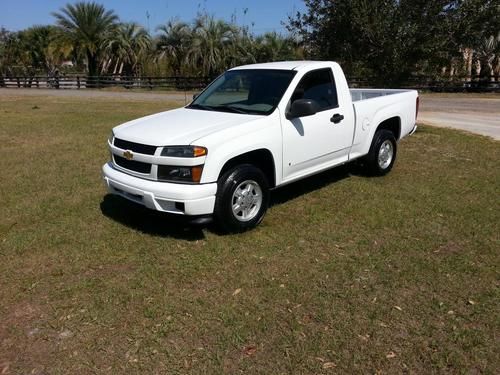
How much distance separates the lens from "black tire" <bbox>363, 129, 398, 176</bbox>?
7004 millimetres

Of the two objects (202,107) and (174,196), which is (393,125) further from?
(174,196)

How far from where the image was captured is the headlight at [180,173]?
4.54 m

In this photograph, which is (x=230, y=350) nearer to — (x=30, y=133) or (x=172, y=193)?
(x=172, y=193)

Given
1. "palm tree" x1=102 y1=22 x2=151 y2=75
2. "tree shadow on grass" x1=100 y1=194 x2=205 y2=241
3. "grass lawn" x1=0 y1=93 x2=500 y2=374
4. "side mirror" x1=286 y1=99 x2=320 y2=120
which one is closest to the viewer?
"grass lawn" x1=0 y1=93 x2=500 y2=374

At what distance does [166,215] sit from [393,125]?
4358 mm

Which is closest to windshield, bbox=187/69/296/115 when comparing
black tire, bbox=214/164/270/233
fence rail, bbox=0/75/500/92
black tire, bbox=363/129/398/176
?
black tire, bbox=214/164/270/233

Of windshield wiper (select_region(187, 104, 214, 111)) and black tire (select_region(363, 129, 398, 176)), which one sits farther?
black tire (select_region(363, 129, 398, 176))

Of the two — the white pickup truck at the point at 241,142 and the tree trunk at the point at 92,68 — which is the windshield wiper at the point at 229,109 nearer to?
the white pickup truck at the point at 241,142

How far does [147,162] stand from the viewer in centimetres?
472

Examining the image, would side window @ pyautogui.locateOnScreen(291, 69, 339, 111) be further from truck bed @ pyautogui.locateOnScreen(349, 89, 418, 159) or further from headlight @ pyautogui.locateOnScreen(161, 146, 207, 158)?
headlight @ pyautogui.locateOnScreen(161, 146, 207, 158)

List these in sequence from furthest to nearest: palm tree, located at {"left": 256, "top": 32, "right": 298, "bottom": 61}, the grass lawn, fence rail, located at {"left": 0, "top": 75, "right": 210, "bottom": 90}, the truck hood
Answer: fence rail, located at {"left": 0, "top": 75, "right": 210, "bottom": 90} < palm tree, located at {"left": 256, "top": 32, "right": 298, "bottom": 61} < the truck hood < the grass lawn

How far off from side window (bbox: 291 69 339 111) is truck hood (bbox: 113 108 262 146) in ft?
2.78

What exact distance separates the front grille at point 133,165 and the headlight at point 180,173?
0.62ft

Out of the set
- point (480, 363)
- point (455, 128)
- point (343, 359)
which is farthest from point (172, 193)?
point (455, 128)
